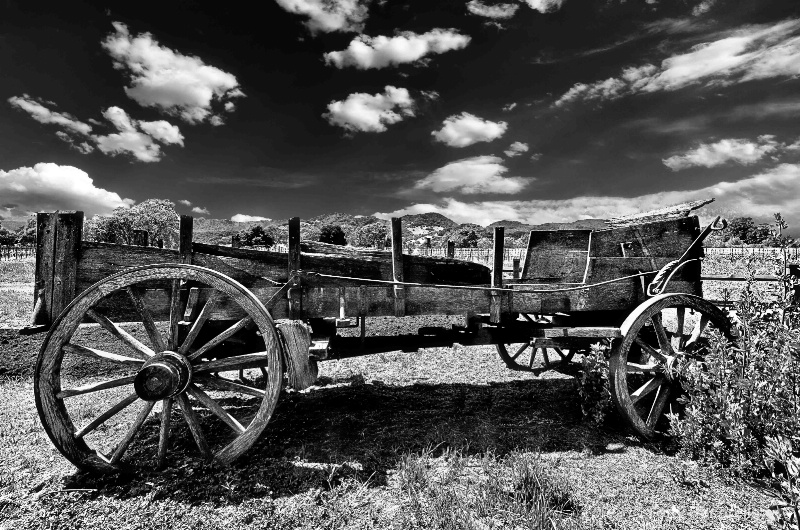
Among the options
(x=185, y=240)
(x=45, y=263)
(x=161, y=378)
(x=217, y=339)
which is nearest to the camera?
(x=161, y=378)

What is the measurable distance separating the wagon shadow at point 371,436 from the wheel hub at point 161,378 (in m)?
0.69

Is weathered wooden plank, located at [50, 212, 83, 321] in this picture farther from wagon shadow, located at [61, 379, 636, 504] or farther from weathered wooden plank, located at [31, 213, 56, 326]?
wagon shadow, located at [61, 379, 636, 504]

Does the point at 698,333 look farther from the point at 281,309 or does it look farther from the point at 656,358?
the point at 281,309

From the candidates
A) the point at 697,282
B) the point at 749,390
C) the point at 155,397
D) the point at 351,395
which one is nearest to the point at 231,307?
the point at 155,397

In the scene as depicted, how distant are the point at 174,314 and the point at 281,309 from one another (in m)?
0.84

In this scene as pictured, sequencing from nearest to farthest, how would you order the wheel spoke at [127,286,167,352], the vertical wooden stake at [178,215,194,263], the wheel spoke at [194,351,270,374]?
the wheel spoke at [127,286,167,352] → the wheel spoke at [194,351,270,374] → the vertical wooden stake at [178,215,194,263]

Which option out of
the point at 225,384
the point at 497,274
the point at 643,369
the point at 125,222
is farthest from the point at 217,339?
the point at 125,222

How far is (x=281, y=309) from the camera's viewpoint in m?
3.79

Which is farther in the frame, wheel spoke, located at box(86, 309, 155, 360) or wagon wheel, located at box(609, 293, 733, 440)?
wagon wheel, located at box(609, 293, 733, 440)

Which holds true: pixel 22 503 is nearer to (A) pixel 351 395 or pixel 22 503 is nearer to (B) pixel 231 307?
(B) pixel 231 307

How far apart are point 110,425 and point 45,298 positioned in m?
1.72

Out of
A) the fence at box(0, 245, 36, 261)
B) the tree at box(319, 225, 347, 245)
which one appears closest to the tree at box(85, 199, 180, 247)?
the fence at box(0, 245, 36, 261)

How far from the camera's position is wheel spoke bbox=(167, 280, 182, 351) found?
346 centimetres

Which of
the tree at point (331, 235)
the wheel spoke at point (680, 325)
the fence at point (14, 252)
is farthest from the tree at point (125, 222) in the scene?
the wheel spoke at point (680, 325)
